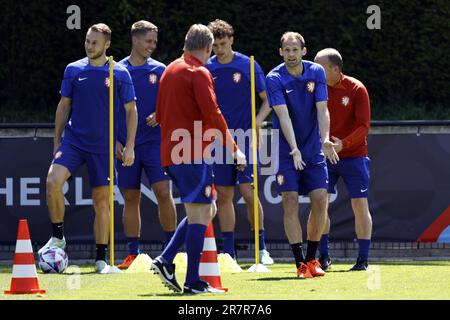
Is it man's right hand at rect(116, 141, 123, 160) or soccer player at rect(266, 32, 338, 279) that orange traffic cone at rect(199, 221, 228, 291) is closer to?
soccer player at rect(266, 32, 338, 279)

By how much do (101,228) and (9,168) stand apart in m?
2.93

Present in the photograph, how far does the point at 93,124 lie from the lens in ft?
47.2

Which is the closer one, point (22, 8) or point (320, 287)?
point (320, 287)

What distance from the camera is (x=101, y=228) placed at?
47.0 feet

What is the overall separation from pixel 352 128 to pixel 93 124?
97.6 inches

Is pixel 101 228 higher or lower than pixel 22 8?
lower

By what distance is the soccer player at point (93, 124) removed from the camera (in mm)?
14258

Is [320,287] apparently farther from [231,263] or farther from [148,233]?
[148,233]

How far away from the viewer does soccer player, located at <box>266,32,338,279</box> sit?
1337 centimetres

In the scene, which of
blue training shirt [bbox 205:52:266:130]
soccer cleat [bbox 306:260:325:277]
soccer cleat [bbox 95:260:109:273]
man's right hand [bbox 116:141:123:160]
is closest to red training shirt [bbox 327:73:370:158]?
blue training shirt [bbox 205:52:266:130]

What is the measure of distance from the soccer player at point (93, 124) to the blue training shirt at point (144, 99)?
598 mm

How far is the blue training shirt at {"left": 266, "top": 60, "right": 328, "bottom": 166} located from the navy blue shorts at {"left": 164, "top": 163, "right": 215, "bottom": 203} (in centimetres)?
199
